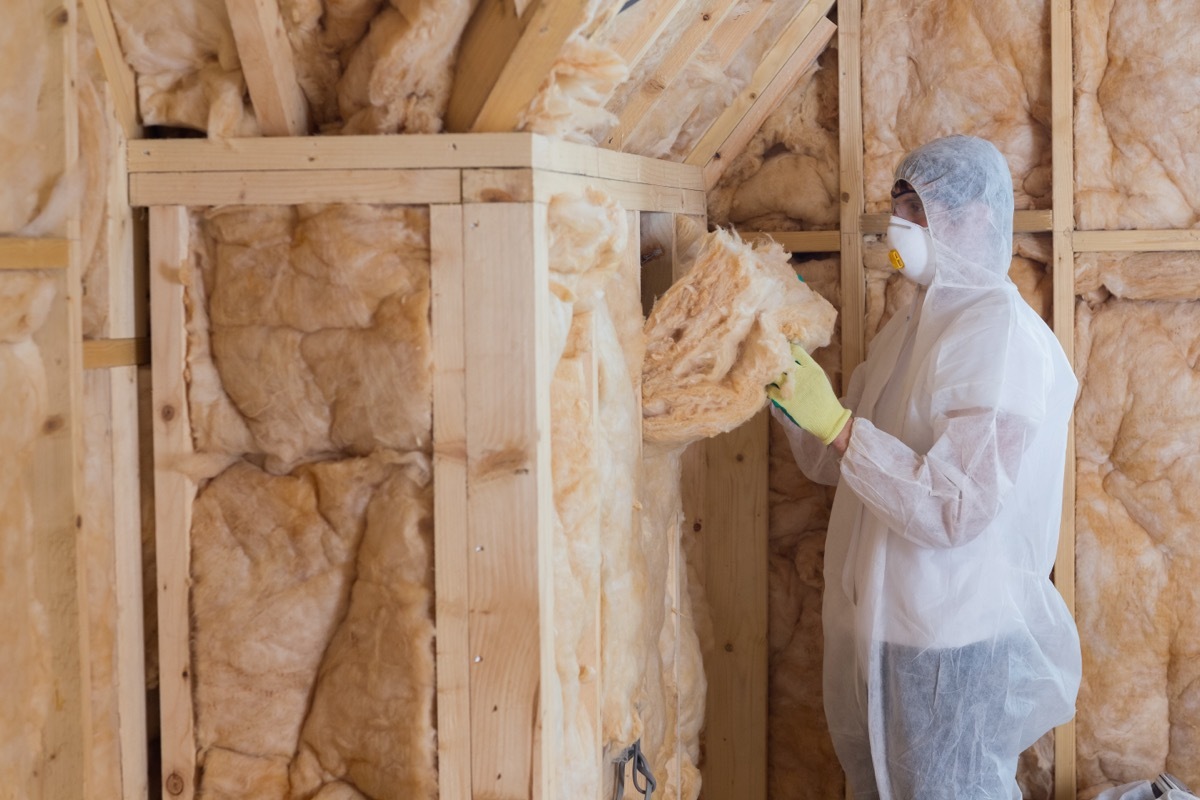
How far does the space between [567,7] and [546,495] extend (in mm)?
662

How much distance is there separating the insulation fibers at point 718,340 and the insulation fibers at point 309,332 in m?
0.72

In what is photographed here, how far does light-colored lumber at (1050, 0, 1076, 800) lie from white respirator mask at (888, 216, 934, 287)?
0.51 meters

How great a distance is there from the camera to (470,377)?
166 centimetres

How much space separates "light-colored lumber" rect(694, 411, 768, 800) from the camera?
3043 millimetres

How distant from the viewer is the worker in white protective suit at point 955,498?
2256 mm

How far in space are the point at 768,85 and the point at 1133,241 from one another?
90 cm

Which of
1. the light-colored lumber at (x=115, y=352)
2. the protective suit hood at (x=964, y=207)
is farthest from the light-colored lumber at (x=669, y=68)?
the light-colored lumber at (x=115, y=352)

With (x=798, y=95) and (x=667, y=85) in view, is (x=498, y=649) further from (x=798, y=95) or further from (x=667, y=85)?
(x=798, y=95)

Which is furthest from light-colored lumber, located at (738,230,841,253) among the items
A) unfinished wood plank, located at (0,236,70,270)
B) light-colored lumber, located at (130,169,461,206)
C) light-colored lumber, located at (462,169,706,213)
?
unfinished wood plank, located at (0,236,70,270)

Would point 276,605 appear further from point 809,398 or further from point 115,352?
point 809,398

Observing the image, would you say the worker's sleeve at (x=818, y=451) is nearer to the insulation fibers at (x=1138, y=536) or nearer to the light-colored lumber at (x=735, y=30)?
the insulation fibers at (x=1138, y=536)

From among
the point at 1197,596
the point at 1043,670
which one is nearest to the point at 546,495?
the point at 1043,670

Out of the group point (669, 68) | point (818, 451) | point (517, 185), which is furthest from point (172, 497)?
point (818, 451)

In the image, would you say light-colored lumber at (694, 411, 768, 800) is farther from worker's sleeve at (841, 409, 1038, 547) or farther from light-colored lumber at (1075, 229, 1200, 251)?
light-colored lumber at (1075, 229, 1200, 251)
